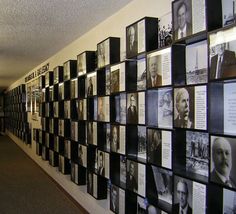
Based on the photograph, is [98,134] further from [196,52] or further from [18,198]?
[18,198]

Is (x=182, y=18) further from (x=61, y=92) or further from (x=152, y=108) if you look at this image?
(x=61, y=92)

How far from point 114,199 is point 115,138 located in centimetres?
65

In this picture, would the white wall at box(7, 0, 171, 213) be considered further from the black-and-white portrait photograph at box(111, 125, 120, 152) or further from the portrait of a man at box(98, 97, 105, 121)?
the black-and-white portrait photograph at box(111, 125, 120, 152)

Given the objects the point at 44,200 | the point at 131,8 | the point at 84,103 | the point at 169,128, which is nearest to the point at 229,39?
the point at 169,128

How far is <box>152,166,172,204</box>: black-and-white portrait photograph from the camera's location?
2379 mm

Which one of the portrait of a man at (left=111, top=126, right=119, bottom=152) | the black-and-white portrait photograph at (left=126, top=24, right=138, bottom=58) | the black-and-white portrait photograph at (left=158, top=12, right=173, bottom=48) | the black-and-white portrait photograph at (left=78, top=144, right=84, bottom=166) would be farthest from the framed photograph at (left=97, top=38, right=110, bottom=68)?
the black-and-white portrait photograph at (left=78, top=144, right=84, bottom=166)

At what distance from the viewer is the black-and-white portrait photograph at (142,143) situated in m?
2.73

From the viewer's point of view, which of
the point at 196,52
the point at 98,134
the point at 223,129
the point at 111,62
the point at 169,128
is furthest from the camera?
the point at 98,134

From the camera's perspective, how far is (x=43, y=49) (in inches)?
218

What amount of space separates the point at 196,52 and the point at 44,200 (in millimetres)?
3692

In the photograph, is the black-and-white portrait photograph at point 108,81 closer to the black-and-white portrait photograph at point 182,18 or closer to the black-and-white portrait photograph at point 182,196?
the black-and-white portrait photograph at point 182,18

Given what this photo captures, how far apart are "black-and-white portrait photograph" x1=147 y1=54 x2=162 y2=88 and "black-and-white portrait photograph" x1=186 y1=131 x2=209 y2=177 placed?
0.48 meters

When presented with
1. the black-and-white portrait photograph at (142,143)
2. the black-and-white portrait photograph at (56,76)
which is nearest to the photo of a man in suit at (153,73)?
the black-and-white portrait photograph at (142,143)

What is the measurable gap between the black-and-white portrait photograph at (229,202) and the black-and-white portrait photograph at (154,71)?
3.06ft
